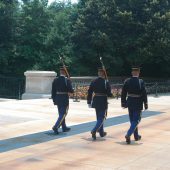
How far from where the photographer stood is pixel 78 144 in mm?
9961

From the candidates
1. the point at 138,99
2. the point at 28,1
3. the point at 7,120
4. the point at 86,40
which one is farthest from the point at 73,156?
the point at 28,1

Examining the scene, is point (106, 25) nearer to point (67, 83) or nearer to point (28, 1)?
point (28, 1)

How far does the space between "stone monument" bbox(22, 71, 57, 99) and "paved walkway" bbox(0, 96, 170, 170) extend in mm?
6154

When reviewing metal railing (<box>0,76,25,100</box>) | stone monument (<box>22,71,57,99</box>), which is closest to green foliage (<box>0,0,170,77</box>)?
metal railing (<box>0,76,25,100</box>)

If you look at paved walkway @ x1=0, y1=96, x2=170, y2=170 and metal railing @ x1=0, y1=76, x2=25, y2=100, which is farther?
metal railing @ x1=0, y1=76, x2=25, y2=100

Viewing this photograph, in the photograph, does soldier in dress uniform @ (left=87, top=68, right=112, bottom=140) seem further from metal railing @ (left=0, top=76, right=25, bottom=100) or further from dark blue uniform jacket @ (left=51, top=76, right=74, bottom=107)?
metal railing @ (left=0, top=76, right=25, bottom=100)

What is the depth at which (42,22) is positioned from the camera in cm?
3425

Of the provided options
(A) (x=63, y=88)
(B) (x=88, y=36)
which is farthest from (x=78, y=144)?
(B) (x=88, y=36)

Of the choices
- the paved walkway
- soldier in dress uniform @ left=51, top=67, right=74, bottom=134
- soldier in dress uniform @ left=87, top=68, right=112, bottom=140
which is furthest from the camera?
soldier in dress uniform @ left=51, top=67, right=74, bottom=134

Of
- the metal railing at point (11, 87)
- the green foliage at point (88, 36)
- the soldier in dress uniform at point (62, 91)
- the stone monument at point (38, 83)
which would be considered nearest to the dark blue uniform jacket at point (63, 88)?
the soldier in dress uniform at point (62, 91)

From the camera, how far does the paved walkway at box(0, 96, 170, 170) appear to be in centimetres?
810

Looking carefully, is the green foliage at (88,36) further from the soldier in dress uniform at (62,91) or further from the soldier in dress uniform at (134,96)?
the soldier in dress uniform at (134,96)

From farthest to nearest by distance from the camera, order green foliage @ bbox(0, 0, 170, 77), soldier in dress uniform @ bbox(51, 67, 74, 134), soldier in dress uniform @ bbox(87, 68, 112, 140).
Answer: green foliage @ bbox(0, 0, 170, 77)
soldier in dress uniform @ bbox(51, 67, 74, 134)
soldier in dress uniform @ bbox(87, 68, 112, 140)

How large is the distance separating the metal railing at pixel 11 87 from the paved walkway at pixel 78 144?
9502 millimetres
